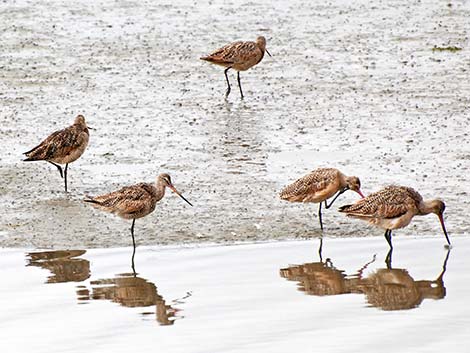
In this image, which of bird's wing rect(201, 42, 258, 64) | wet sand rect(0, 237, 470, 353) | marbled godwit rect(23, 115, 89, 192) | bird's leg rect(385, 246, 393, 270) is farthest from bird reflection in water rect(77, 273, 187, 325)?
bird's wing rect(201, 42, 258, 64)

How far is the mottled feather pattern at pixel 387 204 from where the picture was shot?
1140 cm

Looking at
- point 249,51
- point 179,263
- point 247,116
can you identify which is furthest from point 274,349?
point 249,51

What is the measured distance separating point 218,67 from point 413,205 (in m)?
7.11

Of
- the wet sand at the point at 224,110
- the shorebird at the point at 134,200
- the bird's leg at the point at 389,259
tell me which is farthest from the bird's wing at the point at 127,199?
the bird's leg at the point at 389,259

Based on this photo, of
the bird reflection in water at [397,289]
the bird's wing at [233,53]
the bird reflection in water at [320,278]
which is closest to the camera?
the bird reflection in water at [397,289]

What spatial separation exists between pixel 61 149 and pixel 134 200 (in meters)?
1.94

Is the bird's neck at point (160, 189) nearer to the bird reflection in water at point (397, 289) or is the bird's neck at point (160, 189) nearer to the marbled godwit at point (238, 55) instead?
the bird reflection in water at point (397, 289)

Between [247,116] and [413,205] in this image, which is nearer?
[413,205]

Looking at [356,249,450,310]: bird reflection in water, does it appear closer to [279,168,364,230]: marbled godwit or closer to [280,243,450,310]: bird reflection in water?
[280,243,450,310]: bird reflection in water

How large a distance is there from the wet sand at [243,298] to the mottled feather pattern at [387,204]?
31 cm

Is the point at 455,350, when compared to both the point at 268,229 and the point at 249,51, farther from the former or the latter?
the point at 249,51

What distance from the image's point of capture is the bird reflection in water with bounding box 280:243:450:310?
9.97 m

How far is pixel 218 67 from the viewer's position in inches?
714

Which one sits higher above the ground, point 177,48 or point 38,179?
point 177,48
